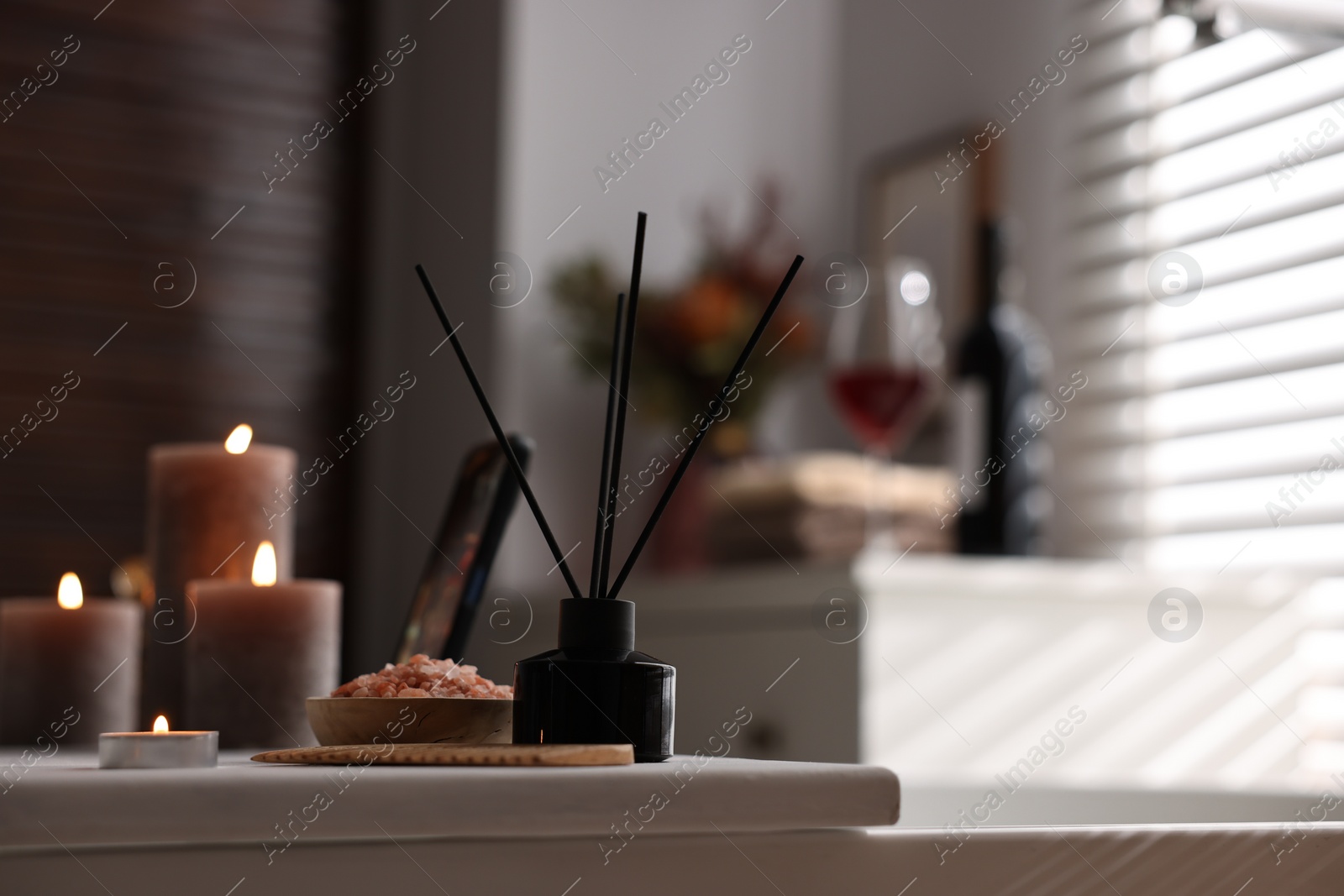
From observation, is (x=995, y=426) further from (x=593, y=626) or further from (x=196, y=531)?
(x=593, y=626)

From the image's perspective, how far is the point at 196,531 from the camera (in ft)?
2.55

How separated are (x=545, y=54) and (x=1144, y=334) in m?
0.82

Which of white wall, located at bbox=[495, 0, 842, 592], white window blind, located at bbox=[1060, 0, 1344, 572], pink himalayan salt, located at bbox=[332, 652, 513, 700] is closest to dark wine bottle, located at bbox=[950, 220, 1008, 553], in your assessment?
white window blind, located at bbox=[1060, 0, 1344, 572]

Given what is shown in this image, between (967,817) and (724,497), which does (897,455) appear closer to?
(724,497)

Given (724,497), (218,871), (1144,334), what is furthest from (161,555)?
(1144,334)

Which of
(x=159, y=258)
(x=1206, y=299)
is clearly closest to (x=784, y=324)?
(x=1206, y=299)

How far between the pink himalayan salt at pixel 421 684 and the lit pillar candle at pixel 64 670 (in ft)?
1.00

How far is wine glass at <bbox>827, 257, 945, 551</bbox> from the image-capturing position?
61.4 inches

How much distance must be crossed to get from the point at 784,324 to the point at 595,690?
1.41 m

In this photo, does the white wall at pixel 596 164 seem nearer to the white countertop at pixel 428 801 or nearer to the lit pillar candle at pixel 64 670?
the lit pillar candle at pixel 64 670

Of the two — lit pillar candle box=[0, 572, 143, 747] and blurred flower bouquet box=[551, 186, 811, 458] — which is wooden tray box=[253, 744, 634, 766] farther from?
blurred flower bouquet box=[551, 186, 811, 458]

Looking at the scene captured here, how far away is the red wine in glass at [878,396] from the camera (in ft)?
5.12

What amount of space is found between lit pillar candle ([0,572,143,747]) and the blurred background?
2.24 feet

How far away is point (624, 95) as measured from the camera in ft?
6.25
